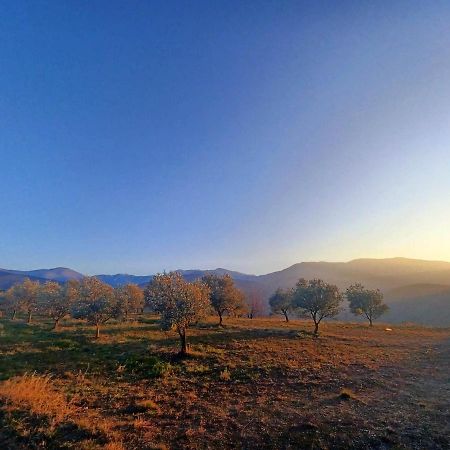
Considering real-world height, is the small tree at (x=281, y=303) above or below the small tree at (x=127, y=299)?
below

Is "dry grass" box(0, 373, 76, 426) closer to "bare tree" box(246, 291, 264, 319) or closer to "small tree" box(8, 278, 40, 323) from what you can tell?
"small tree" box(8, 278, 40, 323)

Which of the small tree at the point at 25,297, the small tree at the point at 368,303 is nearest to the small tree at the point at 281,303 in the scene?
the small tree at the point at 368,303

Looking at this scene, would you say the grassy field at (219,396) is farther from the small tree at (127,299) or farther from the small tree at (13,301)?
the small tree at (13,301)

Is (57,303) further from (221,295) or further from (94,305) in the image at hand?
(221,295)

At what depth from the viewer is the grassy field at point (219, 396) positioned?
44.2ft

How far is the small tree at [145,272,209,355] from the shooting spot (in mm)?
34312

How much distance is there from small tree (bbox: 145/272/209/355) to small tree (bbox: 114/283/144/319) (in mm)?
20645

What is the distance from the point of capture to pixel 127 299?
196ft

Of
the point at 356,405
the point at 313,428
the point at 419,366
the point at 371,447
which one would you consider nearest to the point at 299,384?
the point at 356,405

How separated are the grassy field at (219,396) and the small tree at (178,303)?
3096 millimetres

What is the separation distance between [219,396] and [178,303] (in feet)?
54.1

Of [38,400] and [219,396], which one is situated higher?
[38,400]

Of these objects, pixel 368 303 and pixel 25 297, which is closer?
pixel 25 297

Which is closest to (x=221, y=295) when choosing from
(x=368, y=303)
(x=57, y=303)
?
(x=57, y=303)
